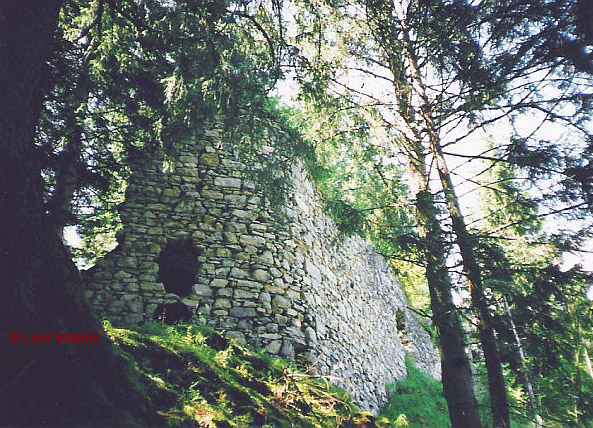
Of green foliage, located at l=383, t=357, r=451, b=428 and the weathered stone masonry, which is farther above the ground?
the weathered stone masonry

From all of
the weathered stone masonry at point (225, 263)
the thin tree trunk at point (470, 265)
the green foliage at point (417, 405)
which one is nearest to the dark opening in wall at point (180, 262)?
the weathered stone masonry at point (225, 263)

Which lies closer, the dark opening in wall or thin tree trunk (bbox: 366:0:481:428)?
thin tree trunk (bbox: 366:0:481:428)

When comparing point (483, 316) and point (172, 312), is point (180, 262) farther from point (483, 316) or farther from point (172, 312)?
point (483, 316)

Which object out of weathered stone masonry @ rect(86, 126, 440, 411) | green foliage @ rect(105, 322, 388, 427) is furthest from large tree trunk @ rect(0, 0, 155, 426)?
weathered stone masonry @ rect(86, 126, 440, 411)

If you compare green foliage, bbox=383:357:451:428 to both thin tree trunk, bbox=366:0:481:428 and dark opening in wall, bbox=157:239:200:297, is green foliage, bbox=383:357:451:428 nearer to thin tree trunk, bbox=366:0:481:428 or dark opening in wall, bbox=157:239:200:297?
thin tree trunk, bbox=366:0:481:428

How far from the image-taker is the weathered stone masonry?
6.28m

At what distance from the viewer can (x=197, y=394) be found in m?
4.05

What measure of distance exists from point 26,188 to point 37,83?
30.0 inches

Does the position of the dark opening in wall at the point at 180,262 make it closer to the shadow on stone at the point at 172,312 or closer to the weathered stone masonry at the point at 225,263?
the weathered stone masonry at the point at 225,263

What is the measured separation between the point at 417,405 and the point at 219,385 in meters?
7.33

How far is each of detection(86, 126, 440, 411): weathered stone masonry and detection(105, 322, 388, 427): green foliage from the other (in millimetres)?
670

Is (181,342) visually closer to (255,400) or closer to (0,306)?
(255,400)

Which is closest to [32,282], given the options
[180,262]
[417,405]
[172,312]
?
[172,312]

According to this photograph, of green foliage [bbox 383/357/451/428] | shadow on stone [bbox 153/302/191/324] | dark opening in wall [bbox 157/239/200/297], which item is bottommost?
green foliage [bbox 383/357/451/428]
